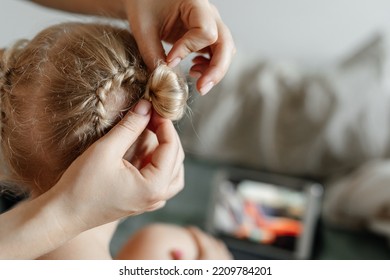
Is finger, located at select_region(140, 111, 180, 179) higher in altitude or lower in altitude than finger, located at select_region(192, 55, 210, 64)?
lower

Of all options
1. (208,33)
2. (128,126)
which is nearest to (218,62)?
(208,33)

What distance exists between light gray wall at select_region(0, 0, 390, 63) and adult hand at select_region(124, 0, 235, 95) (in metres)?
0.97

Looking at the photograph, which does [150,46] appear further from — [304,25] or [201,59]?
[304,25]

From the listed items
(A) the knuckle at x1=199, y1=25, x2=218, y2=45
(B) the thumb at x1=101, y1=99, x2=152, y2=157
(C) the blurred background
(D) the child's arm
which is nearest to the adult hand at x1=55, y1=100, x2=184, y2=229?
(B) the thumb at x1=101, y1=99, x2=152, y2=157

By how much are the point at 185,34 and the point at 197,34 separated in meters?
0.02

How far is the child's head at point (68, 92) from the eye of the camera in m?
0.61

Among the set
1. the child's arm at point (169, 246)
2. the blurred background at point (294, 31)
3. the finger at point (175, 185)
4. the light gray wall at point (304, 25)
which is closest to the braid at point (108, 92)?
the finger at point (175, 185)

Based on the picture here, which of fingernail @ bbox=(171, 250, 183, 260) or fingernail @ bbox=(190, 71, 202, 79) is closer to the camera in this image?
fingernail @ bbox=(190, 71, 202, 79)

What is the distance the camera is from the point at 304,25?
1.75 m

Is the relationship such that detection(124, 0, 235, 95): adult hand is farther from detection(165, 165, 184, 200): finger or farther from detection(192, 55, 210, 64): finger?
detection(165, 165, 184, 200): finger

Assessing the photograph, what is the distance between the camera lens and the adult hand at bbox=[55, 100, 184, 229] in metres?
0.55

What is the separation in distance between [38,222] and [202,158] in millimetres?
1023
